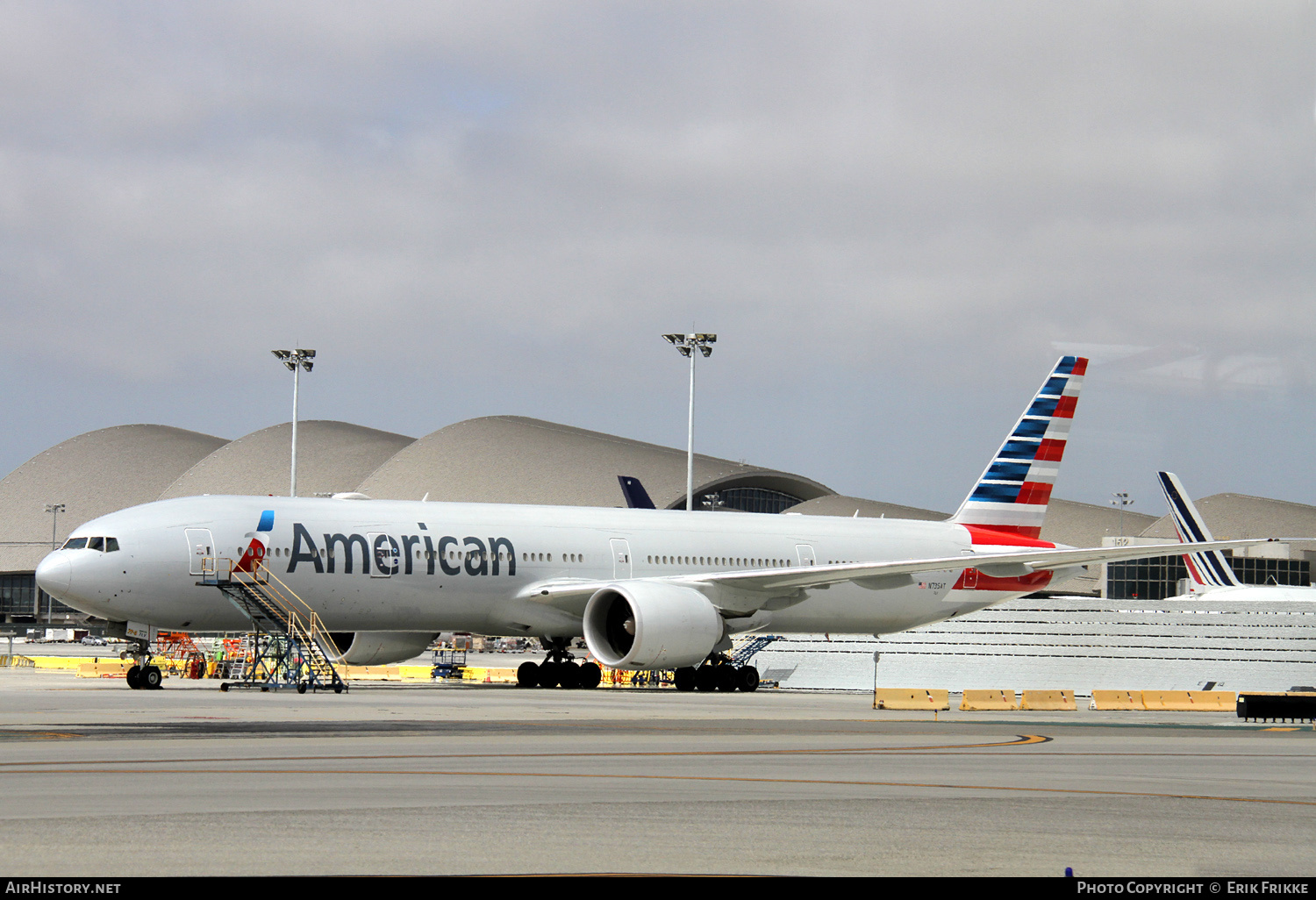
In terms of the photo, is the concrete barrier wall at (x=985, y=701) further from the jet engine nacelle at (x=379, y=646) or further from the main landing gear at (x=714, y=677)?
the jet engine nacelle at (x=379, y=646)

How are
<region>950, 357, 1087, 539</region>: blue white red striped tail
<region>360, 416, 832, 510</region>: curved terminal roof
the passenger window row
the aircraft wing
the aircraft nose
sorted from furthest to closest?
<region>360, 416, 832, 510</region>: curved terminal roof < <region>950, 357, 1087, 539</region>: blue white red striped tail < the passenger window row < the aircraft wing < the aircraft nose

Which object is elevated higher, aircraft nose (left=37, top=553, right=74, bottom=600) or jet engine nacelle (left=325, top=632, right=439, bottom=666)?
aircraft nose (left=37, top=553, right=74, bottom=600)

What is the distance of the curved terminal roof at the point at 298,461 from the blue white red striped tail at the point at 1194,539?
190ft

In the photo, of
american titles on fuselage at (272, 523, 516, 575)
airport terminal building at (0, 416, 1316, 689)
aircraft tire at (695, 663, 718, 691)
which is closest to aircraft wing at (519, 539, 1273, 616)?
american titles on fuselage at (272, 523, 516, 575)

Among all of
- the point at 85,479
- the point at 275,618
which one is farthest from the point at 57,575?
the point at 85,479

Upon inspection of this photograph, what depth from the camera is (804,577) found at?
31859 mm

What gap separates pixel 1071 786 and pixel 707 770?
3.12 m

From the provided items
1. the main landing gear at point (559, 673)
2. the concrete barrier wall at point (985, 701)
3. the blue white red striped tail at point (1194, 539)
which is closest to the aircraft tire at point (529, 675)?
the main landing gear at point (559, 673)

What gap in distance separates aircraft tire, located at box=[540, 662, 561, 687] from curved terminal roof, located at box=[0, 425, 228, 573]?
83283 millimetres

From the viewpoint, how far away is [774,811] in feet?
33.1

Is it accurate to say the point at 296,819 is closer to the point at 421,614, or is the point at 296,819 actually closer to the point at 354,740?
the point at 354,740

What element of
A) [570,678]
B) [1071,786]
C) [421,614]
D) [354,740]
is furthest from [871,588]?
[1071,786]

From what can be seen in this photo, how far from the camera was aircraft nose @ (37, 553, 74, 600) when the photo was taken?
92.5 feet

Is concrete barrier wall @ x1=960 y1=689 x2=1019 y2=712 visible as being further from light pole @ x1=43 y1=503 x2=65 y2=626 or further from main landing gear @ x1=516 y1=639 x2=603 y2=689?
light pole @ x1=43 y1=503 x2=65 y2=626
